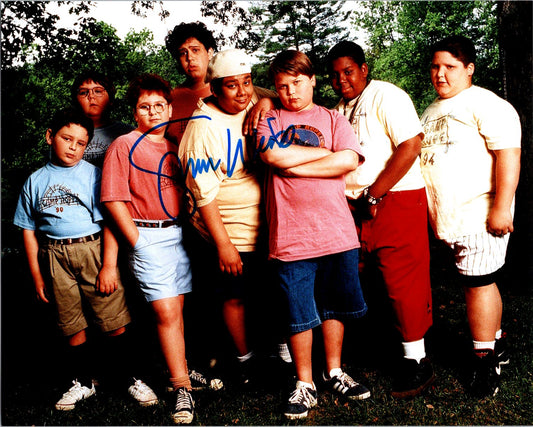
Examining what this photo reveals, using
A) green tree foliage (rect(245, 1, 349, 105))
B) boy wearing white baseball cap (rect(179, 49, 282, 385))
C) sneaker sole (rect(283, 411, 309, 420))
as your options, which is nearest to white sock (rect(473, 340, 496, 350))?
sneaker sole (rect(283, 411, 309, 420))

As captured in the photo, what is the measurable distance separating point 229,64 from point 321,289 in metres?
1.54

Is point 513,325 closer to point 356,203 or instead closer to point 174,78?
point 356,203

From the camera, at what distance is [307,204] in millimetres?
2838

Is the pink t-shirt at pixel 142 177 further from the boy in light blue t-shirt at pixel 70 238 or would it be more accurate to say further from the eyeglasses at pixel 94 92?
the eyeglasses at pixel 94 92

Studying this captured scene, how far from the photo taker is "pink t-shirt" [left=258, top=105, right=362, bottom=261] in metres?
2.82

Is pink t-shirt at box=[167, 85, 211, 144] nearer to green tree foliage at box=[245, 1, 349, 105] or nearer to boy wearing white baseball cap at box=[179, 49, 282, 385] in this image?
boy wearing white baseball cap at box=[179, 49, 282, 385]

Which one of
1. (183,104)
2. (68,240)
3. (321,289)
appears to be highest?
(183,104)

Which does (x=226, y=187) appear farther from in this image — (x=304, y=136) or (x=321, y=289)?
(x=321, y=289)

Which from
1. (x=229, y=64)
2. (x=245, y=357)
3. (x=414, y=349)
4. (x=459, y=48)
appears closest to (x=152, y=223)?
(x=229, y=64)

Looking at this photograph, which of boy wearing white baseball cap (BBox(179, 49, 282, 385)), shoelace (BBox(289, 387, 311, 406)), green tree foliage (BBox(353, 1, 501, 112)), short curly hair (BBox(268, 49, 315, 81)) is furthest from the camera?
green tree foliage (BBox(353, 1, 501, 112))

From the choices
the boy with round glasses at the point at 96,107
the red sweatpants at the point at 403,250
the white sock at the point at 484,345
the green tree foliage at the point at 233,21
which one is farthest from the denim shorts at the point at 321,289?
the green tree foliage at the point at 233,21

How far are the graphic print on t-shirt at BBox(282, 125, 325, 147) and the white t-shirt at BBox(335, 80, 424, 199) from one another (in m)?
0.39

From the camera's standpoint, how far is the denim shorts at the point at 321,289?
9.41 ft

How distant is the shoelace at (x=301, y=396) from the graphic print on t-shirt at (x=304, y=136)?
1575mm
